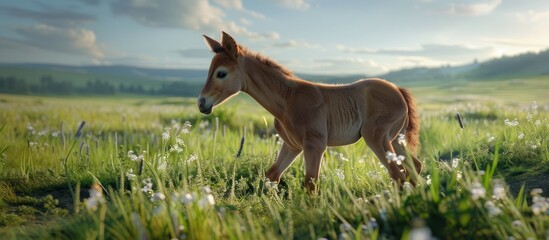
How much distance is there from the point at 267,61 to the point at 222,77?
67 cm

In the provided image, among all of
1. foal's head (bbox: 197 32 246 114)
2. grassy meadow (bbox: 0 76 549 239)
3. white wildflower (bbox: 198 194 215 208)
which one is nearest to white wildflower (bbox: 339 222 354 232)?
grassy meadow (bbox: 0 76 549 239)

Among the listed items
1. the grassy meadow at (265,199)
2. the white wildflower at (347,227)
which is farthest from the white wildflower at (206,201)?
the white wildflower at (347,227)

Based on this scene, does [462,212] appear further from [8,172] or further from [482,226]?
[8,172]

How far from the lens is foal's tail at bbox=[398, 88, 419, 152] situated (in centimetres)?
750

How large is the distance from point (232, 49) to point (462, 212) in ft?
11.4

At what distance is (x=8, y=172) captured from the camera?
29.3ft

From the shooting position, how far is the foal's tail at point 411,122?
750 centimetres

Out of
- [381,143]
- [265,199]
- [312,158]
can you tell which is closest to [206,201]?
[265,199]

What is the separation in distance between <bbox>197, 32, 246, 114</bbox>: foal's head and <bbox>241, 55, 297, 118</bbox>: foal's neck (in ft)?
0.60

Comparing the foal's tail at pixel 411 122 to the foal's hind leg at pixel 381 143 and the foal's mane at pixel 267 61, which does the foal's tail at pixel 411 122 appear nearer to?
the foal's hind leg at pixel 381 143

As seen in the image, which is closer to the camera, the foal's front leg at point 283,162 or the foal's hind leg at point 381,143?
the foal's hind leg at point 381,143

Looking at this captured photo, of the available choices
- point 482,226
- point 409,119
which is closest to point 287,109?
point 409,119

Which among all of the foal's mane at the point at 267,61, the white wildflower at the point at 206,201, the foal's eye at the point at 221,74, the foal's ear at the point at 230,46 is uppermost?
the foal's ear at the point at 230,46

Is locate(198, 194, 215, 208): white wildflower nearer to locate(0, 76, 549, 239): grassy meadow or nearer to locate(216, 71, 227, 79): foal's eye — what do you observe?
locate(0, 76, 549, 239): grassy meadow
